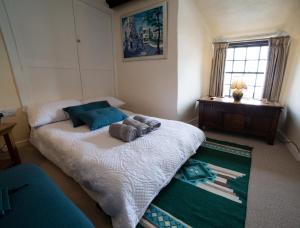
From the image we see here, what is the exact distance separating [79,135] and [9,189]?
2.86 ft

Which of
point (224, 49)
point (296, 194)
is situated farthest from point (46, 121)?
point (224, 49)

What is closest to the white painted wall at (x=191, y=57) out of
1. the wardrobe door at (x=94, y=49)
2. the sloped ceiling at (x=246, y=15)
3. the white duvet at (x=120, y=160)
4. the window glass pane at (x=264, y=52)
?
the sloped ceiling at (x=246, y=15)

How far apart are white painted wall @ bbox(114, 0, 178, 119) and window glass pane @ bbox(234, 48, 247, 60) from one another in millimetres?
1650

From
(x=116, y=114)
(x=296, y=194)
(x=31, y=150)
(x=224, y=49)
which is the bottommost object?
(x=296, y=194)

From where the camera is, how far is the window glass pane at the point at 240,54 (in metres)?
3.30

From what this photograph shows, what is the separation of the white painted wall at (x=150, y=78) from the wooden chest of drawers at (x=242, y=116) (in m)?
0.75

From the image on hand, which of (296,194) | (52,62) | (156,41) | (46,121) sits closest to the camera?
(296,194)

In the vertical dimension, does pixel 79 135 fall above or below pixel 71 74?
below

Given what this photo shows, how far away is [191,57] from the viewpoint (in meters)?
3.00

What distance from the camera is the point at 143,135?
1.84 metres

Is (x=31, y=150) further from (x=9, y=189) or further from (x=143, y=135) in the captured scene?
(x=143, y=135)

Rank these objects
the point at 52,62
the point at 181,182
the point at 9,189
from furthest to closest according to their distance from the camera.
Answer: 1. the point at 52,62
2. the point at 181,182
3. the point at 9,189

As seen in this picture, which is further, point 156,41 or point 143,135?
point 156,41

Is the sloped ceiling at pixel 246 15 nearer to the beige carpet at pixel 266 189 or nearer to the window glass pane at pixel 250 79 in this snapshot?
the window glass pane at pixel 250 79
